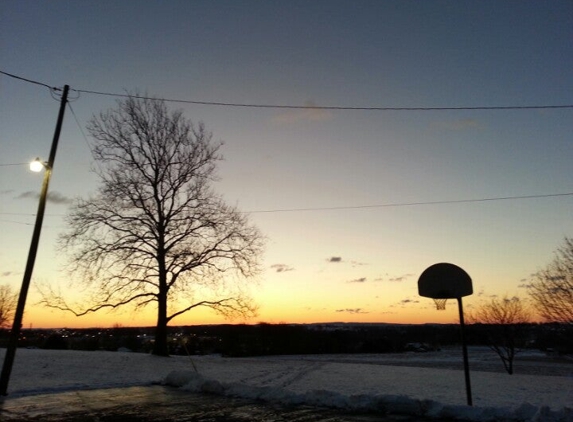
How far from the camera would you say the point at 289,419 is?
10.1m

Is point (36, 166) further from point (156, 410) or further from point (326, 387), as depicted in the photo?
point (326, 387)

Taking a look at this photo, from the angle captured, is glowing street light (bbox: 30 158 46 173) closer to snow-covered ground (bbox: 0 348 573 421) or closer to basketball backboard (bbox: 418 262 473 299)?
snow-covered ground (bbox: 0 348 573 421)

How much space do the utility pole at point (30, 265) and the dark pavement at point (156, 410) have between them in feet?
2.75

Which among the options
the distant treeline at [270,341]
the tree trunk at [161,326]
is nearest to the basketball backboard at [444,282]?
the tree trunk at [161,326]

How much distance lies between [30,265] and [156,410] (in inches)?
224

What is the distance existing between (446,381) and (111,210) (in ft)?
62.5

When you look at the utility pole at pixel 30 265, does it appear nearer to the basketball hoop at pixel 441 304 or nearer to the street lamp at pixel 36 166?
the street lamp at pixel 36 166

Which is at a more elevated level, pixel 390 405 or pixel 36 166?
pixel 36 166

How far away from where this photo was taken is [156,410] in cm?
1099

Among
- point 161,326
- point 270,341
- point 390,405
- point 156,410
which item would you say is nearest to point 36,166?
point 156,410

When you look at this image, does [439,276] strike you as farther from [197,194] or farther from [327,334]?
[327,334]

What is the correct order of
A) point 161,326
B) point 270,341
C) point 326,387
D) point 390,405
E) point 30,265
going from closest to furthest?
point 390,405 → point 30,265 → point 326,387 → point 161,326 → point 270,341

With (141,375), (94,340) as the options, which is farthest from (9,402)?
(94,340)

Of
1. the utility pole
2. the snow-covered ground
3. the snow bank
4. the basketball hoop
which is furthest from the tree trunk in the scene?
the basketball hoop
